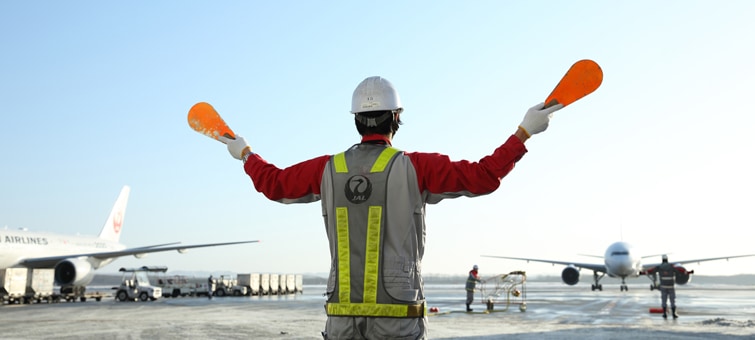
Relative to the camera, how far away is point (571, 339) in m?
10.4

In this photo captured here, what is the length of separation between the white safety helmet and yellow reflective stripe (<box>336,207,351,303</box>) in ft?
1.71

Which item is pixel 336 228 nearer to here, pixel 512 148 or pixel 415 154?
pixel 415 154

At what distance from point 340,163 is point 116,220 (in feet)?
150

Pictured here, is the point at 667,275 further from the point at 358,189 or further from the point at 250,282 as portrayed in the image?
the point at 250,282

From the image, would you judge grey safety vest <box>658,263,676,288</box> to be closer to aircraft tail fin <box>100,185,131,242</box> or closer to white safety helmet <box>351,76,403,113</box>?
white safety helmet <box>351,76,403,113</box>

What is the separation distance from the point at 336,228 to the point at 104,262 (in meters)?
36.3

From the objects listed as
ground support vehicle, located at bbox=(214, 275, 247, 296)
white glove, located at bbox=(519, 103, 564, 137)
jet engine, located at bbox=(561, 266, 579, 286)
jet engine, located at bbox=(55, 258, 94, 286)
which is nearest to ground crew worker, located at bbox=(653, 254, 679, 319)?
white glove, located at bbox=(519, 103, 564, 137)

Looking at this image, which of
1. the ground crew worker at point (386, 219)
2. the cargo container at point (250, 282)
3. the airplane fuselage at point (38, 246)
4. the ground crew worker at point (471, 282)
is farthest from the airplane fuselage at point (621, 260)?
the ground crew worker at point (386, 219)

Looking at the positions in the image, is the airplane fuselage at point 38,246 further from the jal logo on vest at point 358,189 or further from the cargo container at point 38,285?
the jal logo on vest at point 358,189

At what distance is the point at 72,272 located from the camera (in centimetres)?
3023

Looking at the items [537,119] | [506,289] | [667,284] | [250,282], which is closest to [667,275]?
[667,284]

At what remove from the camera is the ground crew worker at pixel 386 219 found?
2820 mm

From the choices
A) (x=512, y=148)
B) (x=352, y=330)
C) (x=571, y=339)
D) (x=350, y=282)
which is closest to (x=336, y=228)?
(x=350, y=282)

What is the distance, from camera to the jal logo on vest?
2926 millimetres
